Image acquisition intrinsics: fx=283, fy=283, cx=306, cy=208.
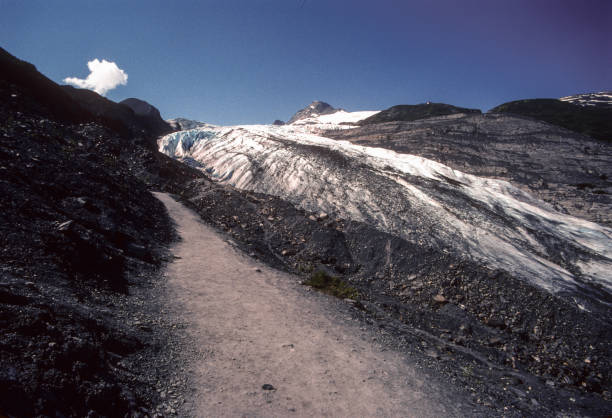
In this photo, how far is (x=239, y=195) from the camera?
72.0ft

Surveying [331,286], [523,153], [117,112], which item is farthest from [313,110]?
[331,286]

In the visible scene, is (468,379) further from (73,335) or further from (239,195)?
(239,195)

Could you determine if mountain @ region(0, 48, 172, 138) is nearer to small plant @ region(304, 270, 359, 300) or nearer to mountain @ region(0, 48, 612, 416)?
mountain @ region(0, 48, 612, 416)

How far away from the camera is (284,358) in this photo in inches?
285

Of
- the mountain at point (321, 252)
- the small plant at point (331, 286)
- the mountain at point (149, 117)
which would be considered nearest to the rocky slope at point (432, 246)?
the mountain at point (321, 252)

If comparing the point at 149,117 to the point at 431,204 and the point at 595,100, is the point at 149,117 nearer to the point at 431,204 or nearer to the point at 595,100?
the point at 431,204

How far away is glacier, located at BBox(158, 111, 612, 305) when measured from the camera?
16.4 meters

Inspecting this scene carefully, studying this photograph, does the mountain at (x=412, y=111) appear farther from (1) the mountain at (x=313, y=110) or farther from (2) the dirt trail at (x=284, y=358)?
(2) the dirt trail at (x=284, y=358)

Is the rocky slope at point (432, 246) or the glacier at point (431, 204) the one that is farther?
the glacier at point (431, 204)

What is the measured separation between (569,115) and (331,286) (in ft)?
215

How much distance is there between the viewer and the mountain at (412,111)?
174 ft

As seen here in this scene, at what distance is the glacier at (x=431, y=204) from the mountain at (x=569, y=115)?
98.0 ft

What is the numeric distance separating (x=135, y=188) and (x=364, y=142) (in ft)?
95.7

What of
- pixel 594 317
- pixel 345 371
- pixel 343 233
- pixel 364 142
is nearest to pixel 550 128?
pixel 364 142
